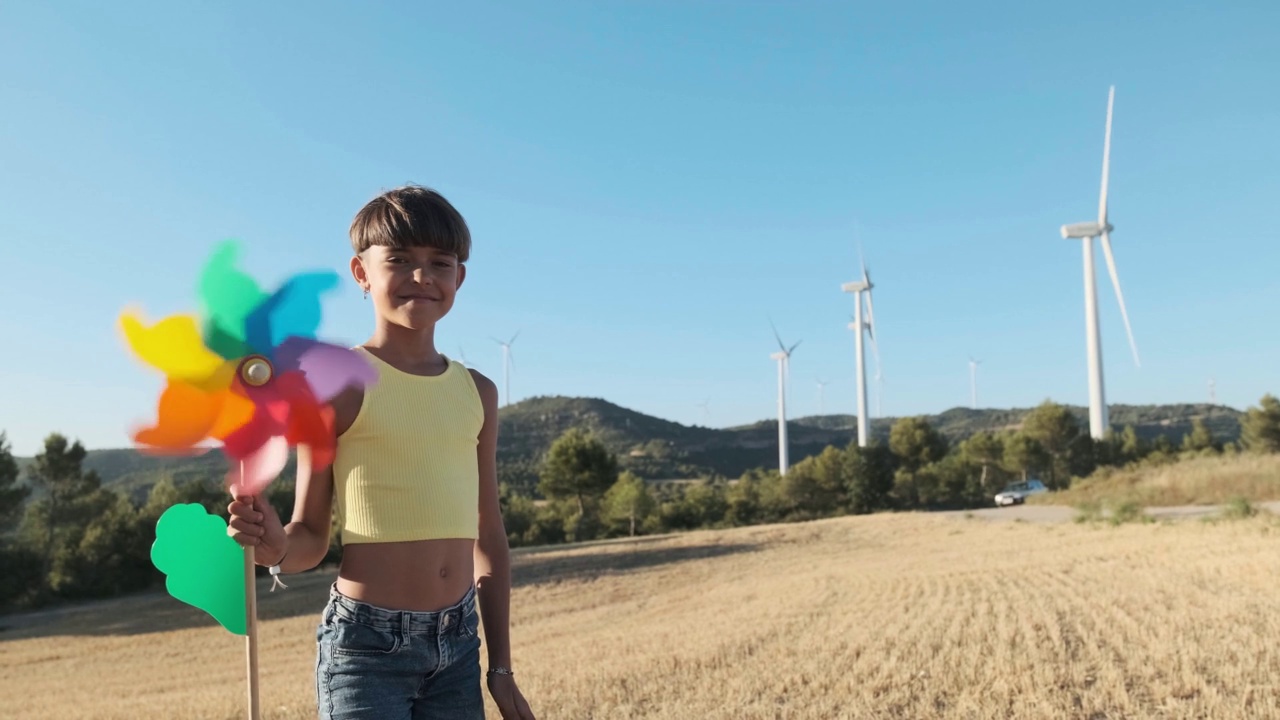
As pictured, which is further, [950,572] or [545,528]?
[545,528]

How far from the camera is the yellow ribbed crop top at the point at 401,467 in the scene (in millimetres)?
2711

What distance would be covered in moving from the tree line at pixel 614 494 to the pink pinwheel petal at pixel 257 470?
2359cm

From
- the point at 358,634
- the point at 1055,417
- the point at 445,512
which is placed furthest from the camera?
the point at 1055,417

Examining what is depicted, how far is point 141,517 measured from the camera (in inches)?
1716

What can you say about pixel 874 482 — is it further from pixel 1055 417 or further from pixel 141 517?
pixel 141 517

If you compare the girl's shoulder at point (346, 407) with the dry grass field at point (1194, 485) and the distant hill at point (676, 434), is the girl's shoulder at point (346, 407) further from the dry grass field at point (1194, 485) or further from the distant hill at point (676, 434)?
the distant hill at point (676, 434)

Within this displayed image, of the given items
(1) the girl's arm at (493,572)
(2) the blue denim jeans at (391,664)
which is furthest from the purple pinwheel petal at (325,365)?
(2) the blue denim jeans at (391,664)

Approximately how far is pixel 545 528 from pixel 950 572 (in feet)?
A: 127

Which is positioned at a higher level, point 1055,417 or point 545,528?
point 1055,417

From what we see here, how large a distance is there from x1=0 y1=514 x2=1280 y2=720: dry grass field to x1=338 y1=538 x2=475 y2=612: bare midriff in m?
4.19

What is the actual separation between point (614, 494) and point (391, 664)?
5085 cm

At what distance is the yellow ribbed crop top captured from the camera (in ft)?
8.89

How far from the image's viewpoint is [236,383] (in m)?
2.61

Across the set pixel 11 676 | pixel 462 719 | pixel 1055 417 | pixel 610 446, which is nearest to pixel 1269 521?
pixel 462 719
